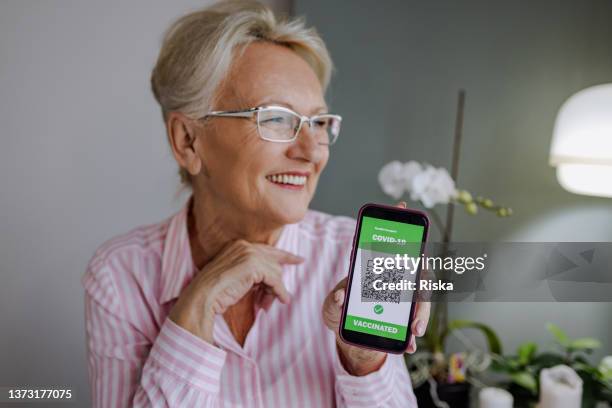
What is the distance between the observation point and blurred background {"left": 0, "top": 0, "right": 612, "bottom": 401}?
1438 millimetres

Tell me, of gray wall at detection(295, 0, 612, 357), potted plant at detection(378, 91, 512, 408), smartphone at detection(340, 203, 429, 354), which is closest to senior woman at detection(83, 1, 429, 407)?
smartphone at detection(340, 203, 429, 354)

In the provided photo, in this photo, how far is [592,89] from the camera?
126cm

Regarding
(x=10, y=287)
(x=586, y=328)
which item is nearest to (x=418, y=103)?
(x=586, y=328)

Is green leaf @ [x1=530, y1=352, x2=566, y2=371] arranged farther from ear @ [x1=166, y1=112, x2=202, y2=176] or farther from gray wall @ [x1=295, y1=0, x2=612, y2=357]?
ear @ [x1=166, y1=112, x2=202, y2=176]

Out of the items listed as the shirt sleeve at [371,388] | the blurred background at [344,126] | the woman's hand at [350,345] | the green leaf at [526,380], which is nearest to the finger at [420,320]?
the woman's hand at [350,345]

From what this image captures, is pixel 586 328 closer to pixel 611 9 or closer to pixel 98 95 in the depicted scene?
pixel 611 9

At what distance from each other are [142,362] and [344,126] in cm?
100

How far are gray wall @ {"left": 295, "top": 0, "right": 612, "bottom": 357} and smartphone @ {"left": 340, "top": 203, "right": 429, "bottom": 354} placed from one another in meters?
0.97

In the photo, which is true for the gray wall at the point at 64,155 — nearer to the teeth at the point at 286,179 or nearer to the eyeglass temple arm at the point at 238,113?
the eyeglass temple arm at the point at 238,113

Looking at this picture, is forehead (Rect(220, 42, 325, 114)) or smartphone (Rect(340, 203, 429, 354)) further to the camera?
forehead (Rect(220, 42, 325, 114))

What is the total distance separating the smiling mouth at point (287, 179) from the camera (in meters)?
0.95

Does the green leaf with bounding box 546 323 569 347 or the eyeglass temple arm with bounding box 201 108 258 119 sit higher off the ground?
the eyeglass temple arm with bounding box 201 108 258 119

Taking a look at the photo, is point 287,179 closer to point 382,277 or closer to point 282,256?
point 282,256

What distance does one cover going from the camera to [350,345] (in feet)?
2.45
